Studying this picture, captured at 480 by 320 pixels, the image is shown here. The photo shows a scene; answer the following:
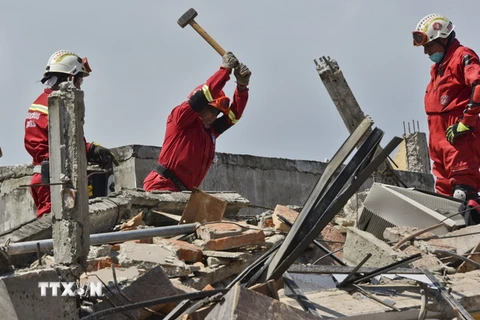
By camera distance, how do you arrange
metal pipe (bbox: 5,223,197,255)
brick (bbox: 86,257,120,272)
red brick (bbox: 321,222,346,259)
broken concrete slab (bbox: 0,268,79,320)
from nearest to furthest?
broken concrete slab (bbox: 0,268,79,320) < metal pipe (bbox: 5,223,197,255) < brick (bbox: 86,257,120,272) < red brick (bbox: 321,222,346,259)

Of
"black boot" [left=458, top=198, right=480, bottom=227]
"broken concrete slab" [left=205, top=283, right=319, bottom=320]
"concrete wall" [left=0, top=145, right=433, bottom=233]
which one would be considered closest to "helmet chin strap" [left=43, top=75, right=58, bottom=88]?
"concrete wall" [left=0, top=145, right=433, bottom=233]

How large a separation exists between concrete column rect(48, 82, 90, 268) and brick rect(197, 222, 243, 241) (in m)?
1.56

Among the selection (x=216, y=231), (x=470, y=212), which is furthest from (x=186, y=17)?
(x=216, y=231)

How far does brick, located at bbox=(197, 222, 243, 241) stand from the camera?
675cm

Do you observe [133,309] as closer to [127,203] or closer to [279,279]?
[279,279]

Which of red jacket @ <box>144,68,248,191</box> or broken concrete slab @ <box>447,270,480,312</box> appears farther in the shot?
red jacket @ <box>144,68,248,191</box>

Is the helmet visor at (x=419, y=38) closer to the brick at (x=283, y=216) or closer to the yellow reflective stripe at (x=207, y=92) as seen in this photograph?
the yellow reflective stripe at (x=207, y=92)

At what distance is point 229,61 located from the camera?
9.13 meters

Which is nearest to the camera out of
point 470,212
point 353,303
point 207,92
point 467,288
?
point 353,303

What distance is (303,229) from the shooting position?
17.8ft

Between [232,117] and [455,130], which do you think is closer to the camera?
[455,130]

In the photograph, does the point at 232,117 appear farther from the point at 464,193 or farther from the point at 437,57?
the point at 464,193

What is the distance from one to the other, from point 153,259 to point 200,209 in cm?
139

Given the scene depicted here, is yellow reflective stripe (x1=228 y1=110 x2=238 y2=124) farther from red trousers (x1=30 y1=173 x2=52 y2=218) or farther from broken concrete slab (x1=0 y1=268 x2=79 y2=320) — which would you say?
broken concrete slab (x1=0 y1=268 x2=79 y2=320)
